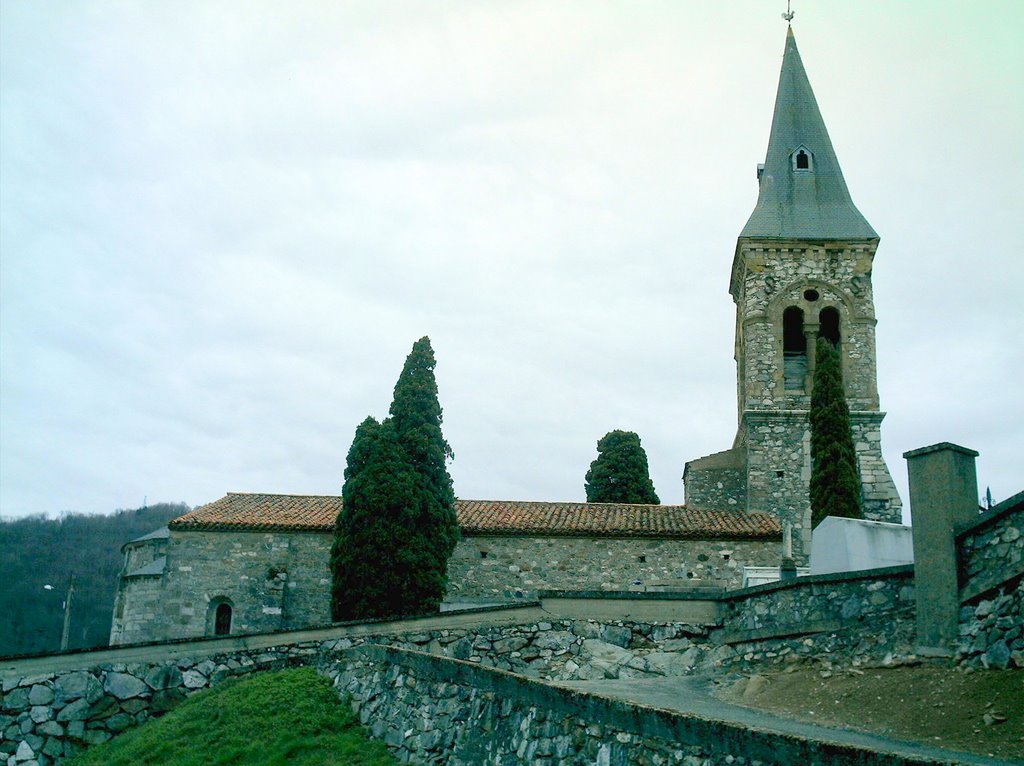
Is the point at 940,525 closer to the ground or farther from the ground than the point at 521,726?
farther from the ground

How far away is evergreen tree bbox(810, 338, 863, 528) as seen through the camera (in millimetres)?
22938

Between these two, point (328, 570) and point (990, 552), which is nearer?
point (990, 552)

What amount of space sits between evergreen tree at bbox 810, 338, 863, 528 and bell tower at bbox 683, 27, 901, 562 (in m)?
2.89

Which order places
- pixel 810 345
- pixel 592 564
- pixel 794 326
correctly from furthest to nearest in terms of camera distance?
pixel 794 326, pixel 810 345, pixel 592 564

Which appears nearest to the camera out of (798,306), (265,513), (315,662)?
(315,662)

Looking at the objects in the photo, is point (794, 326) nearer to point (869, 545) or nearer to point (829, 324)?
point (829, 324)

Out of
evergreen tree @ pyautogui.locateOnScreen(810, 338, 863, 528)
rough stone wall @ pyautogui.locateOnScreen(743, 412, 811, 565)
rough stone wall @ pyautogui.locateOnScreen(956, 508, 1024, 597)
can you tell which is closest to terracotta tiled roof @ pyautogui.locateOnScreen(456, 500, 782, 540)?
rough stone wall @ pyautogui.locateOnScreen(743, 412, 811, 565)

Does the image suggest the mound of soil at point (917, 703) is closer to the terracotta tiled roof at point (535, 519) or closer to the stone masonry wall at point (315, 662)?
the stone masonry wall at point (315, 662)

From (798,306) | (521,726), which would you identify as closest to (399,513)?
(798,306)

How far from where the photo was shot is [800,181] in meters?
32.2

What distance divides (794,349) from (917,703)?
23139 millimetres

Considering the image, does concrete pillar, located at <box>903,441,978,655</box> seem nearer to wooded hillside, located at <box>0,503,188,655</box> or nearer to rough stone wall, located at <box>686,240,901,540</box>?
rough stone wall, located at <box>686,240,901,540</box>

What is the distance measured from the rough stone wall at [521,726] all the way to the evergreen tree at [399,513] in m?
10.7

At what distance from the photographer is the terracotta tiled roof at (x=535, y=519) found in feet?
82.6
